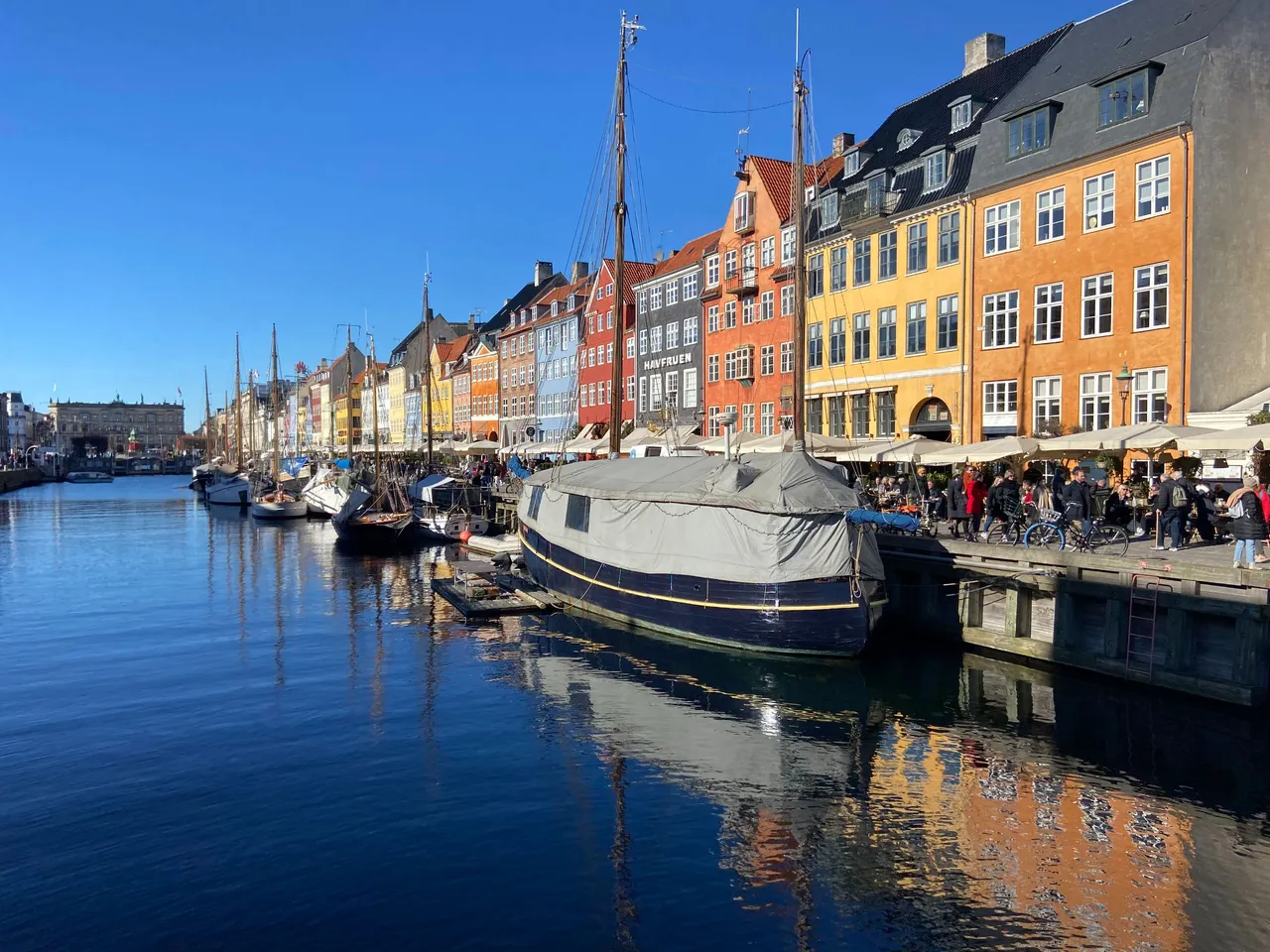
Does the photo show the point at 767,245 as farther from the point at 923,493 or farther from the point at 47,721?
the point at 47,721

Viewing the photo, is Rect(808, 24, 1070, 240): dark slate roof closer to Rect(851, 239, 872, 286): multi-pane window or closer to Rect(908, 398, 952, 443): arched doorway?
Rect(851, 239, 872, 286): multi-pane window

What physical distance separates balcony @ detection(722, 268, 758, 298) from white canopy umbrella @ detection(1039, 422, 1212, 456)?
3002cm

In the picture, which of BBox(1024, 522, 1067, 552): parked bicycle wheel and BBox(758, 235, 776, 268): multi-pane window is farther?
BBox(758, 235, 776, 268): multi-pane window

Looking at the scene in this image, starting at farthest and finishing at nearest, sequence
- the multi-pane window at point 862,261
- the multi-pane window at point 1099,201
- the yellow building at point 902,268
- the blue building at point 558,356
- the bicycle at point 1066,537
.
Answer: the blue building at point 558,356 → the multi-pane window at point 862,261 → the yellow building at point 902,268 → the multi-pane window at point 1099,201 → the bicycle at point 1066,537

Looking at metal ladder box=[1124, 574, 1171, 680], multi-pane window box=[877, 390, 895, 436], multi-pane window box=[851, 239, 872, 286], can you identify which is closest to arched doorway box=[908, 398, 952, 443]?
multi-pane window box=[877, 390, 895, 436]

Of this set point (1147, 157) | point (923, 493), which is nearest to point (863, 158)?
point (1147, 157)

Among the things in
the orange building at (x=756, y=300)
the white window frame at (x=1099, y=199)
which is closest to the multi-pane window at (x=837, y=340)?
the orange building at (x=756, y=300)

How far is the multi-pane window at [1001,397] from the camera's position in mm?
37156

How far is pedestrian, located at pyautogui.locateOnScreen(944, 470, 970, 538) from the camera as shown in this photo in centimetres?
2616

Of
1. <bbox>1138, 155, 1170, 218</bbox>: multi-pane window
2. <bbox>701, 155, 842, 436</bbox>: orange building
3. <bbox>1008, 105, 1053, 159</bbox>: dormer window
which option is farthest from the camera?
<bbox>701, 155, 842, 436</bbox>: orange building

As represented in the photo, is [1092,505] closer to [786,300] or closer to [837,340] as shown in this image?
[837,340]

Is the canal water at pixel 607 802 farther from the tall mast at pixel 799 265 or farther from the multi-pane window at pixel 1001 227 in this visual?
the multi-pane window at pixel 1001 227

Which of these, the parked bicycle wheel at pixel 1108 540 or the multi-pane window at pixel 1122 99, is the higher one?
the multi-pane window at pixel 1122 99

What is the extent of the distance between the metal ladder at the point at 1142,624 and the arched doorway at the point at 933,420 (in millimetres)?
21507
